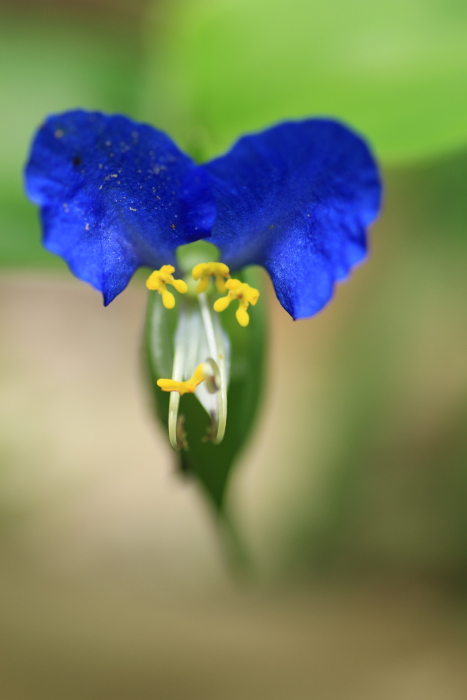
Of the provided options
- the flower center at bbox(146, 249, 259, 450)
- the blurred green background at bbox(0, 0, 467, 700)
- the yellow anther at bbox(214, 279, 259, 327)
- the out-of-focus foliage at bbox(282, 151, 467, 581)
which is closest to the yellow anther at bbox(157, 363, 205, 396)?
the flower center at bbox(146, 249, 259, 450)

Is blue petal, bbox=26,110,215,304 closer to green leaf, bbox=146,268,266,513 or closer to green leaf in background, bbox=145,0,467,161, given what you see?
green leaf, bbox=146,268,266,513

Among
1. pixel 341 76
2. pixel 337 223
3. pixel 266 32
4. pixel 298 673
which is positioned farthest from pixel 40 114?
pixel 298 673

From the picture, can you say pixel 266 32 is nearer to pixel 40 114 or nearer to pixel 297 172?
pixel 40 114

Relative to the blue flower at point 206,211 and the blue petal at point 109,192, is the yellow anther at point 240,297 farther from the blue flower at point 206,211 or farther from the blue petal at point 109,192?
the blue petal at point 109,192

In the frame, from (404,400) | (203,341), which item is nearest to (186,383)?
(203,341)

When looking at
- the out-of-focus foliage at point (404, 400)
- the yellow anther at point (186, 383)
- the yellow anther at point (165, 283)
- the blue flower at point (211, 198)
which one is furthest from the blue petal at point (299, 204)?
the out-of-focus foliage at point (404, 400)

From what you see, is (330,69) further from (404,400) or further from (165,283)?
(404,400)
